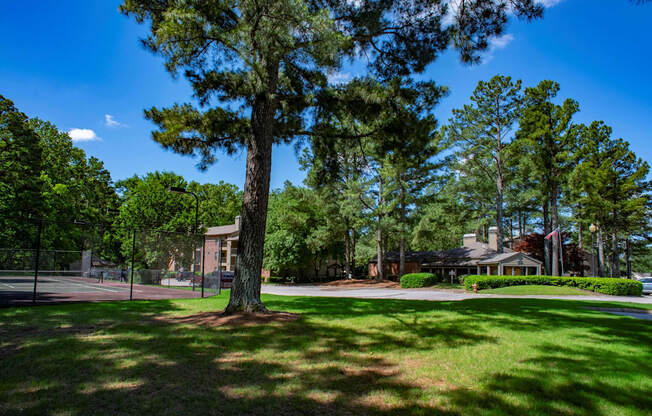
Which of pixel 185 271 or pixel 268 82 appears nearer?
pixel 268 82

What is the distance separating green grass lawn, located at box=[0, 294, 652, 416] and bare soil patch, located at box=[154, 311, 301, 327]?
0.23 metres

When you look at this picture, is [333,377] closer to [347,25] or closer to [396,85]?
[396,85]

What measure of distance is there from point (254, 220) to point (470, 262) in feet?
104

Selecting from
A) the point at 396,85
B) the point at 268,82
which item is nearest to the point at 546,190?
the point at 396,85

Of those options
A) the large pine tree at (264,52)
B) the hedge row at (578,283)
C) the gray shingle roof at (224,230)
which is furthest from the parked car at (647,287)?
the gray shingle roof at (224,230)

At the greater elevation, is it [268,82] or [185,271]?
[268,82]

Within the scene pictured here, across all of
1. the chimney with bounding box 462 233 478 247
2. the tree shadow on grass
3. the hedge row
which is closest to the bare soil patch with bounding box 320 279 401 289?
the hedge row

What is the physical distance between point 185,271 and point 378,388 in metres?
18.3

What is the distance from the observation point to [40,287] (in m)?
14.6

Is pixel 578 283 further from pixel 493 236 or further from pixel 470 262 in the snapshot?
pixel 493 236

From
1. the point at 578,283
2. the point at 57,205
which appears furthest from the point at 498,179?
the point at 57,205

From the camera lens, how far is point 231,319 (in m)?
6.73

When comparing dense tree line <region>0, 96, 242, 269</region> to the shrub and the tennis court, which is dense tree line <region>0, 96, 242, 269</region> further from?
the shrub

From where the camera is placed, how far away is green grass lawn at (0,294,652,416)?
3.24 meters
